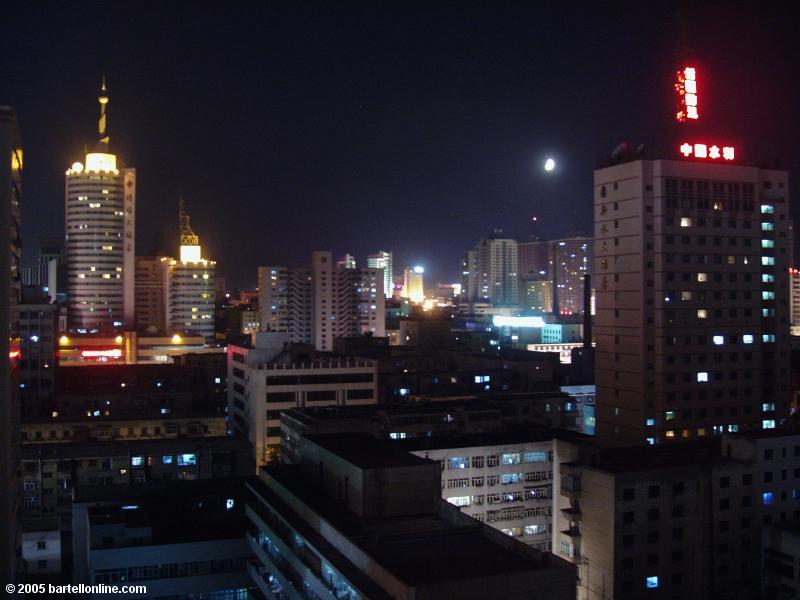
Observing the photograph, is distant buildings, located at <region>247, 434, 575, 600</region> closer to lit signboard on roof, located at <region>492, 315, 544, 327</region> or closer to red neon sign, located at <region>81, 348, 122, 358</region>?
red neon sign, located at <region>81, 348, 122, 358</region>

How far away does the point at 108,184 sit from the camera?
80.0m

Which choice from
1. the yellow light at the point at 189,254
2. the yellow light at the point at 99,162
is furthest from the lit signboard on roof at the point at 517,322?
the yellow light at the point at 99,162

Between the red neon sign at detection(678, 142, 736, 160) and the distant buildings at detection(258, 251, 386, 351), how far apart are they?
58.6 m

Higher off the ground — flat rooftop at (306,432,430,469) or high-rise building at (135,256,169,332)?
high-rise building at (135,256,169,332)

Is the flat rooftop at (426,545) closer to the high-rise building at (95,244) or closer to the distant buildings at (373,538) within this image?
the distant buildings at (373,538)

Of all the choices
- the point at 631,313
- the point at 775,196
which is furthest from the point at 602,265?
the point at 775,196

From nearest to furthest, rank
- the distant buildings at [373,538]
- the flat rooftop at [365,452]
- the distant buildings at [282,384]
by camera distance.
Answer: the distant buildings at [373,538]
the flat rooftop at [365,452]
the distant buildings at [282,384]

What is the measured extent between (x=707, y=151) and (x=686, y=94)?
2.71 meters

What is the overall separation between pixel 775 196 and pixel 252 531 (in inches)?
1018

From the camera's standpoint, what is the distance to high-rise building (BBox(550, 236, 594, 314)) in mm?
147375

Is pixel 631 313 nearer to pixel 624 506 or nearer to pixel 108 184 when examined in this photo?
pixel 624 506

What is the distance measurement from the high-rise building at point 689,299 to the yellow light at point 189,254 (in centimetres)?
5890

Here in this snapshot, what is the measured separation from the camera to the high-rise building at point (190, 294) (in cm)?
8288

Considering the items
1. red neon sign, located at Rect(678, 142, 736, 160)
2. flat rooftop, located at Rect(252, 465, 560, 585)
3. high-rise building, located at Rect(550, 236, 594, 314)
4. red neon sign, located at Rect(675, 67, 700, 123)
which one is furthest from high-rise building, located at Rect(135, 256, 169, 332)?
flat rooftop, located at Rect(252, 465, 560, 585)
